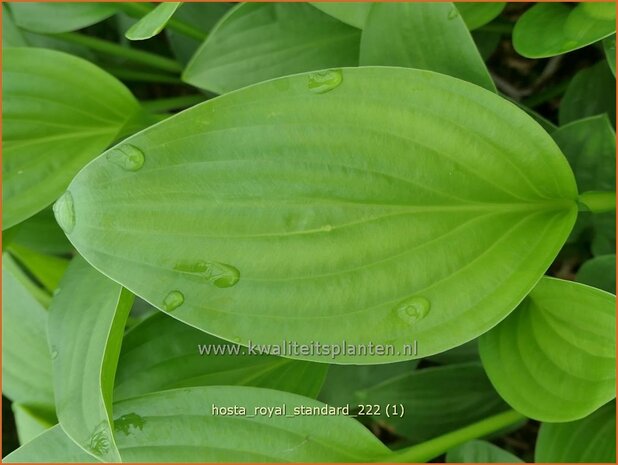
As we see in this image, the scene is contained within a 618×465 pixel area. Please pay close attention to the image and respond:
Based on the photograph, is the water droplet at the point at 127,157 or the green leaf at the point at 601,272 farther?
the green leaf at the point at 601,272

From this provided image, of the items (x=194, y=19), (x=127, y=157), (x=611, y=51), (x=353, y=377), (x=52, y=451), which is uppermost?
(x=194, y=19)

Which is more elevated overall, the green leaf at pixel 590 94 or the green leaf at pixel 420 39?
the green leaf at pixel 590 94

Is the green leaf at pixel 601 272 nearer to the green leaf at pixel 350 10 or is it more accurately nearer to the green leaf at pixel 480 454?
the green leaf at pixel 480 454

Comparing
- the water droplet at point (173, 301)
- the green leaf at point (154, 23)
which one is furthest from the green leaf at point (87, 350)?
the green leaf at point (154, 23)

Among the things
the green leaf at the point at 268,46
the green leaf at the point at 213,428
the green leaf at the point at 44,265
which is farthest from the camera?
the green leaf at the point at 44,265

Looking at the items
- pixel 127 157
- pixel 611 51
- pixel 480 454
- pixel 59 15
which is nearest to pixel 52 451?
pixel 127 157

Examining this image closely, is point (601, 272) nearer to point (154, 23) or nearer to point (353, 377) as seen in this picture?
point (353, 377)

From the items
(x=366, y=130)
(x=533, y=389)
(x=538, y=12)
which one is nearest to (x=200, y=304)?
(x=366, y=130)
